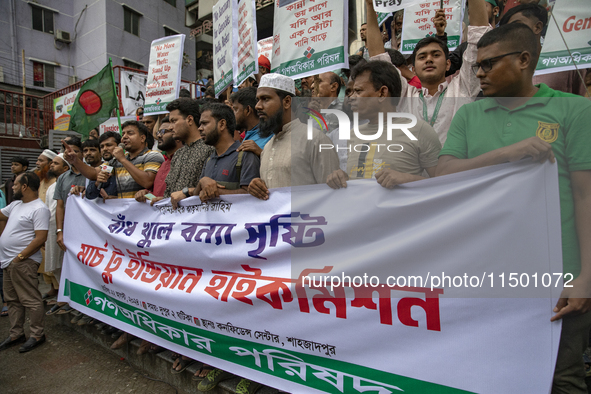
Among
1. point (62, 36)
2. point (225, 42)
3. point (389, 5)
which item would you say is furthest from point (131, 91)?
point (62, 36)

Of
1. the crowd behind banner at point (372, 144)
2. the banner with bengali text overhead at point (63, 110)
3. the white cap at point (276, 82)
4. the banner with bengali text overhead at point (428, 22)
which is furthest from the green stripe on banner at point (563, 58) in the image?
the banner with bengali text overhead at point (63, 110)

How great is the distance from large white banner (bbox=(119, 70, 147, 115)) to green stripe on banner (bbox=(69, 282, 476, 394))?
265 inches

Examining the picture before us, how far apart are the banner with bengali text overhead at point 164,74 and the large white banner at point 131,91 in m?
3.41

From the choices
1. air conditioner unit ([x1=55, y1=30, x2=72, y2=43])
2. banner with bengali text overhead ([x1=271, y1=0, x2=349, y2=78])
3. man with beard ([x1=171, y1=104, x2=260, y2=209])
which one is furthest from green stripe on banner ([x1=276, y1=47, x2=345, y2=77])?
air conditioner unit ([x1=55, y1=30, x2=72, y2=43])

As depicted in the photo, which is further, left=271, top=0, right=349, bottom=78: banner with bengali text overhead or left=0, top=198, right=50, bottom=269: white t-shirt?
left=0, top=198, right=50, bottom=269: white t-shirt

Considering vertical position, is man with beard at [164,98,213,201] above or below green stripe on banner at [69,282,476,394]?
Result: above

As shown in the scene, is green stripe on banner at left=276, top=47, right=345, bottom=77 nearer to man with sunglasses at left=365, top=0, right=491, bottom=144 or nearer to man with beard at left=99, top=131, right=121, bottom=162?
man with sunglasses at left=365, top=0, right=491, bottom=144

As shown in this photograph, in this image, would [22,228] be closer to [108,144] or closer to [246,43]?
[108,144]

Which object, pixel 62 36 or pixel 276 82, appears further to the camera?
pixel 62 36

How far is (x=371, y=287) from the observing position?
181 cm

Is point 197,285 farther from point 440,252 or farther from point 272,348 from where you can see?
point 440,252

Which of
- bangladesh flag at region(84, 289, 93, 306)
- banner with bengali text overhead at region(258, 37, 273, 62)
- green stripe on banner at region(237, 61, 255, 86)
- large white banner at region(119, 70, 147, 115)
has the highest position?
banner with bengali text overhead at region(258, 37, 273, 62)

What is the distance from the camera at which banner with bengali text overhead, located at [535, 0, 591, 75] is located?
2332 mm

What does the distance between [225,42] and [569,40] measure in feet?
11.9
